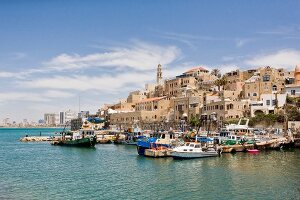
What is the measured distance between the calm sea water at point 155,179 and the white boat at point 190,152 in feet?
3.54

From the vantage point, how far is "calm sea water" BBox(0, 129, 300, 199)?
26.1 metres

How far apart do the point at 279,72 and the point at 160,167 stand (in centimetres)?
5789

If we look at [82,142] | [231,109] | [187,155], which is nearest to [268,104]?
[231,109]

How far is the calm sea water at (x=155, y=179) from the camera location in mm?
26109

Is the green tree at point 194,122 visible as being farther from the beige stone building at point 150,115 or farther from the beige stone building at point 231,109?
the beige stone building at point 150,115

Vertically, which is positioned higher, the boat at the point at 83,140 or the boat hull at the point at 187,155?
the boat at the point at 83,140

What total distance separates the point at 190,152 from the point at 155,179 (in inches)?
499

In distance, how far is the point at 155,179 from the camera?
3170 centimetres

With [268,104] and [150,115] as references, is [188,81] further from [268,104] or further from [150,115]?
[268,104]

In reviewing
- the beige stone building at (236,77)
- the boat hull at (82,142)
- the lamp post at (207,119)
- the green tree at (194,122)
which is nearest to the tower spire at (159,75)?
the beige stone building at (236,77)

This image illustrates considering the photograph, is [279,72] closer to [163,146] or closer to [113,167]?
[163,146]

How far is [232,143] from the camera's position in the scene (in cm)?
5375

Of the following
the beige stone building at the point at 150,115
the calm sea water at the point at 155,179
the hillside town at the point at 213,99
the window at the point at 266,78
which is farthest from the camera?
the beige stone building at the point at 150,115

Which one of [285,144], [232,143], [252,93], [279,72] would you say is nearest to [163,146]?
[232,143]
